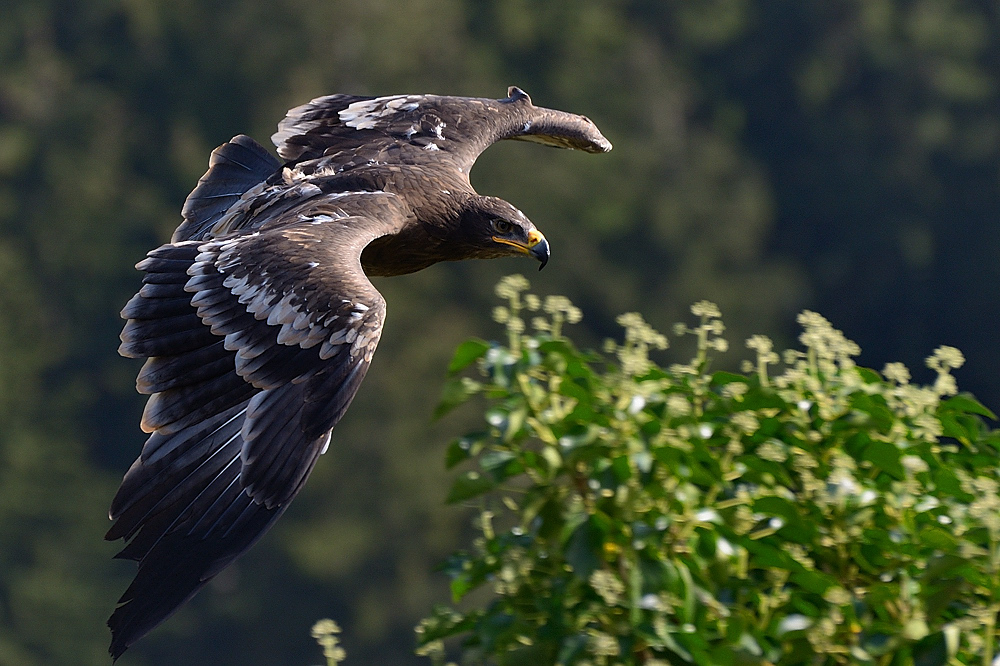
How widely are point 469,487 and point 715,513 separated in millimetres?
558

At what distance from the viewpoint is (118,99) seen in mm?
53281

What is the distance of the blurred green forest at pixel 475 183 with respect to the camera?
45031 millimetres

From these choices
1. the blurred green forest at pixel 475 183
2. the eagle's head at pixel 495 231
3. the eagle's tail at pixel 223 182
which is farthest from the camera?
the blurred green forest at pixel 475 183

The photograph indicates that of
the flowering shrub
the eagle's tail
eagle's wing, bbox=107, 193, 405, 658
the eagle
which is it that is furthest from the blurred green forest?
the flowering shrub

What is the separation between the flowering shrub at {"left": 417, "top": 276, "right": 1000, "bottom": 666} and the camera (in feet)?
9.39

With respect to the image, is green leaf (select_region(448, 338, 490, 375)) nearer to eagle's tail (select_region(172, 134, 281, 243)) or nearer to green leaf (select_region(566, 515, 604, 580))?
green leaf (select_region(566, 515, 604, 580))

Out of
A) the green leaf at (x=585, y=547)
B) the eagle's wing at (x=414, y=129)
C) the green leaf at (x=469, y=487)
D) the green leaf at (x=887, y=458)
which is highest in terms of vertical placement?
the eagle's wing at (x=414, y=129)

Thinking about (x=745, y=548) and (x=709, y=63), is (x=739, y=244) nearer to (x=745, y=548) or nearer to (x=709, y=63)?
(x=709, y=63)

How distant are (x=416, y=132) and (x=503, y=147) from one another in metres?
41.2

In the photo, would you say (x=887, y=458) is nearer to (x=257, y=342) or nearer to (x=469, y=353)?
(x=469, y=353)

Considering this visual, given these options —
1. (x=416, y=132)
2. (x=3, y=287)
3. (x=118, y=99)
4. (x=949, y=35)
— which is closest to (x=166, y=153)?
(x=118, y=99)

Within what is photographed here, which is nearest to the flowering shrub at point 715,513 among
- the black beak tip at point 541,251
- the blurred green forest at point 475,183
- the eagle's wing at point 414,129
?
the black beak tip at point 541,251

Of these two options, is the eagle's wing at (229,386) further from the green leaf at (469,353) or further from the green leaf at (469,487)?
the green leaf at (469,353)

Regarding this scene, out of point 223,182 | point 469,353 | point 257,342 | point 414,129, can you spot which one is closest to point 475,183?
point 223,182
